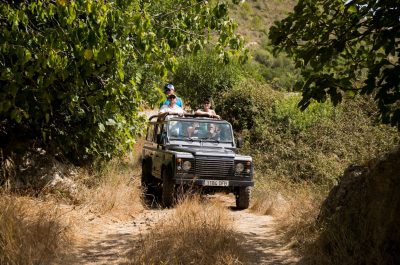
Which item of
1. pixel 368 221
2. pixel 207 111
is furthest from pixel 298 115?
pixel 368 221

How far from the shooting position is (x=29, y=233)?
508 centimetres

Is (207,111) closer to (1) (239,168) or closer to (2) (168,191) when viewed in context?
(1) (239,168)

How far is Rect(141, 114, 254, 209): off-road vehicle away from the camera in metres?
8.41

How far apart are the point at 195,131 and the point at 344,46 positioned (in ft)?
17.5

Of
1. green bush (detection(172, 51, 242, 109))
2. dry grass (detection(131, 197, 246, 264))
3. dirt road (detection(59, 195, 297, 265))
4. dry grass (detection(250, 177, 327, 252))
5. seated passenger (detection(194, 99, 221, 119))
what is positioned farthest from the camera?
green bush (detection(172, 51, 242, 109))

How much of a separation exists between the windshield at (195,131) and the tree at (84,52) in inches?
33.7

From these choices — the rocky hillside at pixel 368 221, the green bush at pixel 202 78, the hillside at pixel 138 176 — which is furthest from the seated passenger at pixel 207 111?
the green bush at pixel 202 78

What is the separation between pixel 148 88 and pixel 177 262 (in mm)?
6070

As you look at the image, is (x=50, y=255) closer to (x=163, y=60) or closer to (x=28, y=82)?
(x=163, y=60)

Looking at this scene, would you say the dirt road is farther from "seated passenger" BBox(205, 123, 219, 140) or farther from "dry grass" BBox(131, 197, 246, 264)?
"seated passenger" BBox(205, 123, 219, 140)

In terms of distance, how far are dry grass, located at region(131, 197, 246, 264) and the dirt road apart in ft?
0.73

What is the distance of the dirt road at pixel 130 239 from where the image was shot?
545 cm

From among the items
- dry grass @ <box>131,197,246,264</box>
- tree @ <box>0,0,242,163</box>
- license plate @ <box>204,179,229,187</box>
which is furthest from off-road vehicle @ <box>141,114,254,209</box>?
dry grass @ <box>131,197,246,264</box>

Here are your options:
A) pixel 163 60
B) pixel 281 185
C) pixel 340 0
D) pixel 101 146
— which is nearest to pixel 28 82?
pixel 101 146
